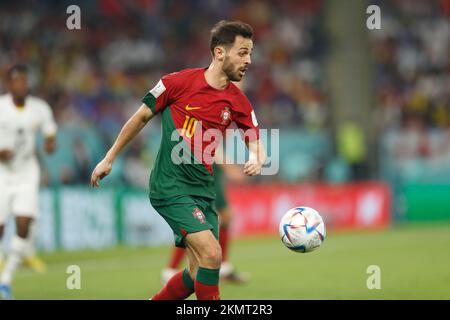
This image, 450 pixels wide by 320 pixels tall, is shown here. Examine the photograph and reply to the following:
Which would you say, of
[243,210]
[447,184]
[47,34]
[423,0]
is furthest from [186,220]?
[423,0]

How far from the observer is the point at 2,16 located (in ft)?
71.6

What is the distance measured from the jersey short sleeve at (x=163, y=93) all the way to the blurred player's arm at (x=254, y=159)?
749 mm

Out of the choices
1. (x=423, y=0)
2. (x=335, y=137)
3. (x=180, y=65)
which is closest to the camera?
(x=335, y=137)

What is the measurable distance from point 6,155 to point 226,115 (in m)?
3.54

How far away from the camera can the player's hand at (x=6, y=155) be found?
9883mm

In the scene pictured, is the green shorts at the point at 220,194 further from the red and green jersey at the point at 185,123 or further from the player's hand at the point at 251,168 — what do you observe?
the player's hand at the point at 251,168

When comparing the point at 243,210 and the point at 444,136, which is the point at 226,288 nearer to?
the point at 243,210

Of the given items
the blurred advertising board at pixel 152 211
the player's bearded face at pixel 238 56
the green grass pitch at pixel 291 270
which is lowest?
the green grass pitch at pixel 291 270

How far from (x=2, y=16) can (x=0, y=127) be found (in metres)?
12.6

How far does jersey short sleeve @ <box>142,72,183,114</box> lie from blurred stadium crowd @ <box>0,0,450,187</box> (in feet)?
31.5

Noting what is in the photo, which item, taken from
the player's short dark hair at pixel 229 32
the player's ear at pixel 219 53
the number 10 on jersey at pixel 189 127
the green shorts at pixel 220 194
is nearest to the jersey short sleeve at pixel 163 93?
the number 10 on jersey at pixel 189 127

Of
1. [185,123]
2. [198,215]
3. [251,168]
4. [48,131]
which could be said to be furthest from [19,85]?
[251,168]

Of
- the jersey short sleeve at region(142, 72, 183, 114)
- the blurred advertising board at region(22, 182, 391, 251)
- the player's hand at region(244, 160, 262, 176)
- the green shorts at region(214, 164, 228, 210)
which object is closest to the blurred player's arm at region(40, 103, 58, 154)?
the green shorts at region(214, 164, 228, 210)

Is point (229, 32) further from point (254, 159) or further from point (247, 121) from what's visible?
point (254, 159)
